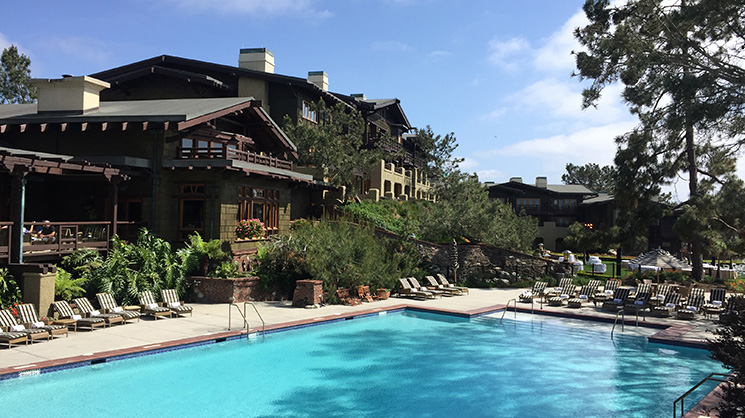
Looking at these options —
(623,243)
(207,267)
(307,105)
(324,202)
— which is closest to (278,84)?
(307,105)

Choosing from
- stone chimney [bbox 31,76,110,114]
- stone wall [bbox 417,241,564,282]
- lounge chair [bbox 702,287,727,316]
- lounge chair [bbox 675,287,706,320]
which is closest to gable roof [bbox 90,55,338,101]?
stone chimney [bbox 31,76,110,114]

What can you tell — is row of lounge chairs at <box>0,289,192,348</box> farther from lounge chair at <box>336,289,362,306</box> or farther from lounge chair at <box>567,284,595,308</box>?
lounge chair at <box>567,284,595,308</box>

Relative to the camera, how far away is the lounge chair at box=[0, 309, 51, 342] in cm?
1275

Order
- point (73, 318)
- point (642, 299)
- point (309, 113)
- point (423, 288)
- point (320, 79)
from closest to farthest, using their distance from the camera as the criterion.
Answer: point (73, 318) < point (642, 299) < point (423, 288) < point (309, 113) < point (320, 79)

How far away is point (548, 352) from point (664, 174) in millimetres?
14156

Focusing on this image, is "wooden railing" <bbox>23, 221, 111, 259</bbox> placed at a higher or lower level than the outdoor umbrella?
higher

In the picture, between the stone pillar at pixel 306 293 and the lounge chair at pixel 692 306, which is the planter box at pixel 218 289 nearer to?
the stone pillar at pixel 306 293

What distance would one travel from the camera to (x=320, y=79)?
1618 inches

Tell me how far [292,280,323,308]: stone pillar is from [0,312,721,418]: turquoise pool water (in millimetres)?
3099

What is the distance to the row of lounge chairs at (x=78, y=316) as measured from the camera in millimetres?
12797

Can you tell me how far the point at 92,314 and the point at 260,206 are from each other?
10.0 metres

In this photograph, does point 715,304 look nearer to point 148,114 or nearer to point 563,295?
point 563,295

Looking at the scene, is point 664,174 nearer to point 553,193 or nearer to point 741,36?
point 741,36

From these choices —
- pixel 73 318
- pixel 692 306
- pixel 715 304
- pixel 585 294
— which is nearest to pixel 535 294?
pixel 585 294
